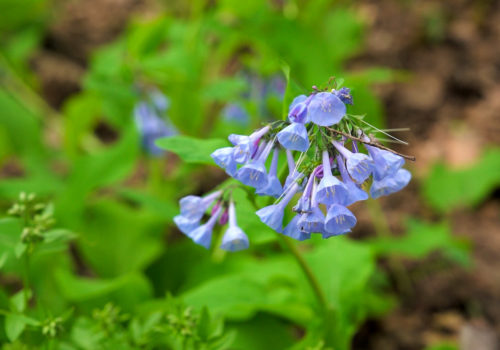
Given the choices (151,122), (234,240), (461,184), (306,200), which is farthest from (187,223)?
(461,184)

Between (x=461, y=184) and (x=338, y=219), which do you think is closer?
(x=338, y=219)

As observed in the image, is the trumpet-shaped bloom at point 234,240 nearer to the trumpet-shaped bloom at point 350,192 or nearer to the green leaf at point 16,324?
the trumpet-shaped bloom at point 350,192

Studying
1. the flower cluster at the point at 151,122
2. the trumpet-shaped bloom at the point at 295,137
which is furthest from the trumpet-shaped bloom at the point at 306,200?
the flower cluster at the point at 151,122

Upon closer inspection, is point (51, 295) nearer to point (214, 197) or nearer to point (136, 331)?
point (136, 331)

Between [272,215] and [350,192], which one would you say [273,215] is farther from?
[350,192]

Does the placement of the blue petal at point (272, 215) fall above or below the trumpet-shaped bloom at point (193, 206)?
below

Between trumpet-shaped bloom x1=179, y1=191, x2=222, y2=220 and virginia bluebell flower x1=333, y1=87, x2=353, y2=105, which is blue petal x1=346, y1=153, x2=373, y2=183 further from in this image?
trumpet-shaped bloom x1=179, y1=191, x2=222, y2=220

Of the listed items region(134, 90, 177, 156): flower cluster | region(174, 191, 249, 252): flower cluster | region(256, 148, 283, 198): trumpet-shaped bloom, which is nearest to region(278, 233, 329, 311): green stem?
region(174, 191, 249, 252): flower cluster
